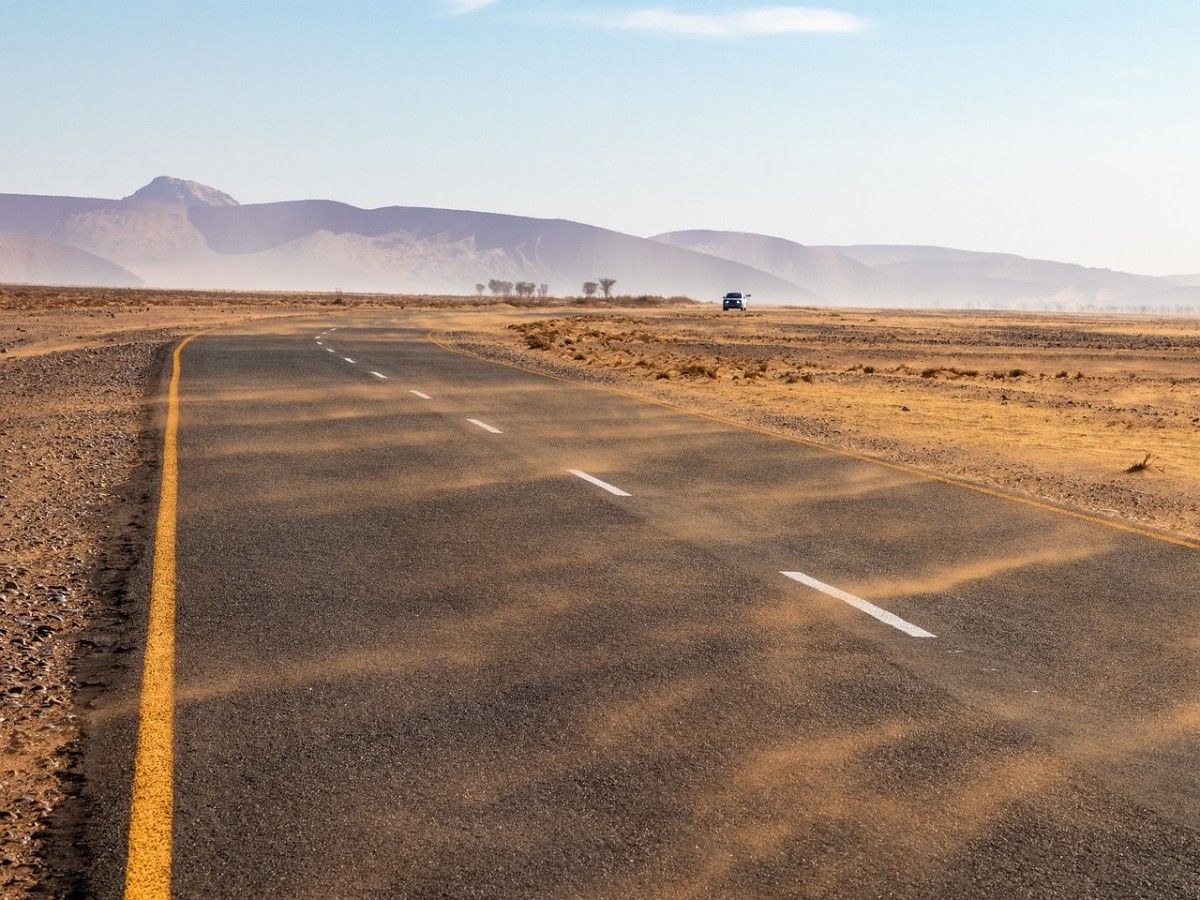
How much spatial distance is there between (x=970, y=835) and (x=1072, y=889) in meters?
0.45

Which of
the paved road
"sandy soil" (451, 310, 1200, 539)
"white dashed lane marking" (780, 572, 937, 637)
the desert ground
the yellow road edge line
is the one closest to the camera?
the paved road

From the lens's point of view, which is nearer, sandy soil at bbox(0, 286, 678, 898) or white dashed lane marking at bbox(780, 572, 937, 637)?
sandy soil at bbox(0, 286, 678, 898)

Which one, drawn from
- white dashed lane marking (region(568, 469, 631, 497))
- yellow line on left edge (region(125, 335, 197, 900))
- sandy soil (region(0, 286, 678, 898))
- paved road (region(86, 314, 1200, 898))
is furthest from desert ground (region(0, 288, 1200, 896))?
white dashed lane marking (region(568, 469, 631, 497))

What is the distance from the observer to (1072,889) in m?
4.08

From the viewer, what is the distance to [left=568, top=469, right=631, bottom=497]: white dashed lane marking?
11.8 metres

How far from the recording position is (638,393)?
957 inches

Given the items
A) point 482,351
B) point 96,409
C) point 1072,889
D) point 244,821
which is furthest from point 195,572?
point 482,351

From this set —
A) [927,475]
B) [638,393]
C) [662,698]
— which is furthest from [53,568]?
[638,393]

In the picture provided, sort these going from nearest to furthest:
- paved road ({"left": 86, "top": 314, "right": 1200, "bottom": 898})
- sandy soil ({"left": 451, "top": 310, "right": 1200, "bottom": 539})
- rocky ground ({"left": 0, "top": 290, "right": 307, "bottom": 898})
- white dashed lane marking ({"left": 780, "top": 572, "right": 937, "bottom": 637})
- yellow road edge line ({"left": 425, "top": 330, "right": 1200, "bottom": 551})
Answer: paved road ({"left": 86, "top": 314, "right": 1200, "bottom": 898}) < rocky ground ({"left": 0, "top": 290, "right": 307, "bottom": 898}) < white dashed lane marking ({"left": 780, "top": 572, "right": 937, "bottom": 637}) < yellow road edge line ({"left": 425, "top": 330, "right": 1200, "bottom": 551}) < sandy soil ({"left": 451, "top": 310, "right": 1200, "bottom": 539})

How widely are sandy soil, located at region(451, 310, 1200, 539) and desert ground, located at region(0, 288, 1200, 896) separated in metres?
0.08

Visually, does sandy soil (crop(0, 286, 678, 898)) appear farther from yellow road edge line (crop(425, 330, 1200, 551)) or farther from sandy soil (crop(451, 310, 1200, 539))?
sandy soil (crop(451, 310, 1200, 539))

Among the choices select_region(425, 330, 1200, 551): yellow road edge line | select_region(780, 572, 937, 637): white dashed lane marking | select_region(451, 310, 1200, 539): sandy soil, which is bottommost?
select_region(451, 310, 1200, 539): sandy soil

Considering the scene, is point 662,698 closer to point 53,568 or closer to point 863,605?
point 863,605

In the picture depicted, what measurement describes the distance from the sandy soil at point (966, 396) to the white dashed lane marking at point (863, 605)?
15.4ft
